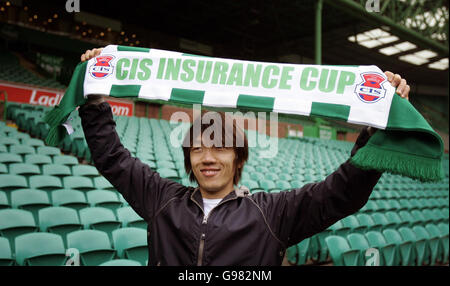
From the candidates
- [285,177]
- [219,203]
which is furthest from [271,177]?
[219,203]

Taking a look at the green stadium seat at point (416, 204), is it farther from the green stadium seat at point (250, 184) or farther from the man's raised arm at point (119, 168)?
the man's raised arm at point (119, 168)

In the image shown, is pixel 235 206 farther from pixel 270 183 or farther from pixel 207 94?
pixel 270 183

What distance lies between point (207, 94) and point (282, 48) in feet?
54.9

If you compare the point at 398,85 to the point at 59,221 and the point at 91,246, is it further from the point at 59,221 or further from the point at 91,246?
the point at 59,221

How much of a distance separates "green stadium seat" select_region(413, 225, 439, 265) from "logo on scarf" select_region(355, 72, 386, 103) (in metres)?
3.95

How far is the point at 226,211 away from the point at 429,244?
14.2ft

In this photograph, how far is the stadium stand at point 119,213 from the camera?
268cm

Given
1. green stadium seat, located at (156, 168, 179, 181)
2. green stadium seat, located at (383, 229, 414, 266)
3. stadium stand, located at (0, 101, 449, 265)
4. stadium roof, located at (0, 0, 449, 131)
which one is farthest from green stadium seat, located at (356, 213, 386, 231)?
stadium roof, located at (0, 0, 449, 131)

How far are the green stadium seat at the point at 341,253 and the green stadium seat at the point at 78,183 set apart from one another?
2767mm

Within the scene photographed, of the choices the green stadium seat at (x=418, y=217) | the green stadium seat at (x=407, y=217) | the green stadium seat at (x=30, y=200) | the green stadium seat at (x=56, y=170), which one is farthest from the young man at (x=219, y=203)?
the green stadium seat at (x=418, y=217)

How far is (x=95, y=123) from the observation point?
123cm

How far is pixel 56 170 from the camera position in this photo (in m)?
4.13

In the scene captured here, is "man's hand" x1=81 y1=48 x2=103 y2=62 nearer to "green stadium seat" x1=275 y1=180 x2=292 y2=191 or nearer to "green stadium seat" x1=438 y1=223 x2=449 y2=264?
"green stadium seat" x1=275 y1=180 x2=292 y2=191

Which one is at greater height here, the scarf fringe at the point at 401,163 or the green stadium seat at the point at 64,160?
the scarf fringe at the point at 401,163
